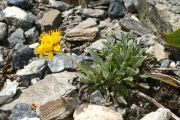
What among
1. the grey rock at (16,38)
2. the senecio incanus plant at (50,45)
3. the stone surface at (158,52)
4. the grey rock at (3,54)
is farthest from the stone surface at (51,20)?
the senecio incanus plant at (50,45)

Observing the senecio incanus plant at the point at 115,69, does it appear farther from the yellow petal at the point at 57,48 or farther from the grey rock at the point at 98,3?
the grey rock at the point at 98,3

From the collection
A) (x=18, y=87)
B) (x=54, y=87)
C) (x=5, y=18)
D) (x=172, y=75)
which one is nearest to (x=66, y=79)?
(x=54, y=87)

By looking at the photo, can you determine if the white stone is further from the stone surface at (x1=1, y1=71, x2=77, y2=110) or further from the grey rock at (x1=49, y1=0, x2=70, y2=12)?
the stone surface at (x1=1, y1=71, x2=77, y2=110)

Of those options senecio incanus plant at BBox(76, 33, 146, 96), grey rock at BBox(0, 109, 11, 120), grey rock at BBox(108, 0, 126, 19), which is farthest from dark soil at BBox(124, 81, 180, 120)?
grey rock at BBox(108, 0, 126, 19)

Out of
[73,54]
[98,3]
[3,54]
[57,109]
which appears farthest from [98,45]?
[3,54]

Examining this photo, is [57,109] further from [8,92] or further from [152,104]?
[152,104]

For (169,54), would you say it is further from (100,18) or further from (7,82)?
(7,82)
